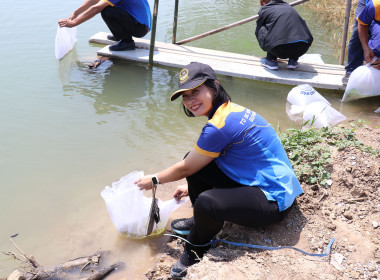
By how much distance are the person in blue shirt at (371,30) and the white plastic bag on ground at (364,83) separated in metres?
0.12

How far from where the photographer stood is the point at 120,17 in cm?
542

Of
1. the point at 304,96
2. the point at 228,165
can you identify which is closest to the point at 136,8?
the point at 304,96

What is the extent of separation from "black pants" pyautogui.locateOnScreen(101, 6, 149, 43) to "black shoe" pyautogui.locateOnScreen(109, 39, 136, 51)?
54 mm

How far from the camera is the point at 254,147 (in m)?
2.18

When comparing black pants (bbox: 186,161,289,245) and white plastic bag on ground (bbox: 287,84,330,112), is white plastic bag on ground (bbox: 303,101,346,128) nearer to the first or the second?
white plastic bag on ground (bbox: 287,84,330,112)

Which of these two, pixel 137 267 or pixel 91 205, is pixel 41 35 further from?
pixel 137 267

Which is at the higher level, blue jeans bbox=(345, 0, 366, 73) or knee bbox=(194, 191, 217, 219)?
blue jeans bbox=(345, 0, 366, 73)

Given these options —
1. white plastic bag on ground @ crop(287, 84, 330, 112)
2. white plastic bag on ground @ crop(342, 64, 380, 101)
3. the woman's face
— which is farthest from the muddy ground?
white plastic bag on ground @ crop(342, 64, 380, 101)

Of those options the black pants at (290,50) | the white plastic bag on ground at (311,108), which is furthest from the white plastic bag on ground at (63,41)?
the white plastic bag on ground at (311,108)

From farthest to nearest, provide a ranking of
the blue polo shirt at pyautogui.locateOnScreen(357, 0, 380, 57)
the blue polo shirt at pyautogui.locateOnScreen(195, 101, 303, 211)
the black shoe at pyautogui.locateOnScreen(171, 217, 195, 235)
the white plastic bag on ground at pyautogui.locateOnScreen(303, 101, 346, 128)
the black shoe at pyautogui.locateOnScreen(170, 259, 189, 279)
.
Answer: the blue polo shirt at pyautogui.locateOnScreen(357, 0, 380, 57), the white plastic bag on ground at pyautogui.locateOnScreen(303, 101, 346, 128), the black shoe at pyautogui.locateOnScreen(171, 217, 195, 235), the black shoe at pyautogui.locateOnScreen(170, 259, 189, 279), the blue polo shirt at pyautogui.locateOnScreen(195, 101, 303, 211)

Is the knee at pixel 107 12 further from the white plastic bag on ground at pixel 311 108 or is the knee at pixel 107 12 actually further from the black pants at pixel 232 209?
the black pants at pixel 232 209

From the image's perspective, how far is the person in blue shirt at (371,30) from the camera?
4.29m

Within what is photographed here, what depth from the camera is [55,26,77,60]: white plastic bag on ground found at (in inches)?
209

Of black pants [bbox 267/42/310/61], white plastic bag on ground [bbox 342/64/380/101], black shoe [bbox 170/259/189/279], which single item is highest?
black pants [bbox 267/42/310/61]
